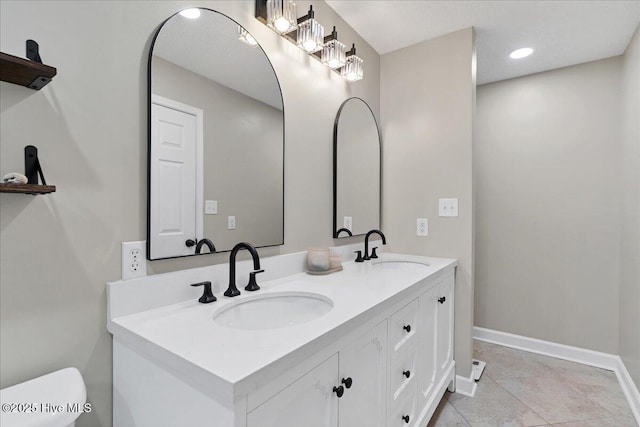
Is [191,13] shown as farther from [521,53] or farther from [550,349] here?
[550,349]

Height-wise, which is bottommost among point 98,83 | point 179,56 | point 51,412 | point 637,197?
point 51,412

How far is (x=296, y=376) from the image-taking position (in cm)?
76

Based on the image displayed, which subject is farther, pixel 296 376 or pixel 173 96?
pixel 173 96

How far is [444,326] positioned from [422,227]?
66 centimetres

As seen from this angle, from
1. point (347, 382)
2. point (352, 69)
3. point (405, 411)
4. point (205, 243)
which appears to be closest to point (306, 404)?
point (347, 382)

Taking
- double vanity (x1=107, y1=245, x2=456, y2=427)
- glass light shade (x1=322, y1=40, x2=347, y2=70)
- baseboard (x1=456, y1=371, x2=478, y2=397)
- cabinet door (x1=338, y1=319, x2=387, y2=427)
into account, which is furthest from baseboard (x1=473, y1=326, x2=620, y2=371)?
glass light shade (x1=322, y1=40, x2=347, y2=70)

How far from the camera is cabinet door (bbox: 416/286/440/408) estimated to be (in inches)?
59.9

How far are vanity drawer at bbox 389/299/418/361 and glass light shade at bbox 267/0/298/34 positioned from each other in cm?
135

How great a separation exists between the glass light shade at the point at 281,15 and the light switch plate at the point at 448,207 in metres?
1.40

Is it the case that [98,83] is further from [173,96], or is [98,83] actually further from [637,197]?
[637,197]

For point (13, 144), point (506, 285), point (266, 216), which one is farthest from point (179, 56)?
point (506, 285)

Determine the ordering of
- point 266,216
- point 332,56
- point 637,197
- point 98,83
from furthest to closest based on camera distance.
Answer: point 637,197, point 332,56, point 266,216, point 98,83

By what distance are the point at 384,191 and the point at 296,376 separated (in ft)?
5.89

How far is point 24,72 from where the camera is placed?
73 cm
